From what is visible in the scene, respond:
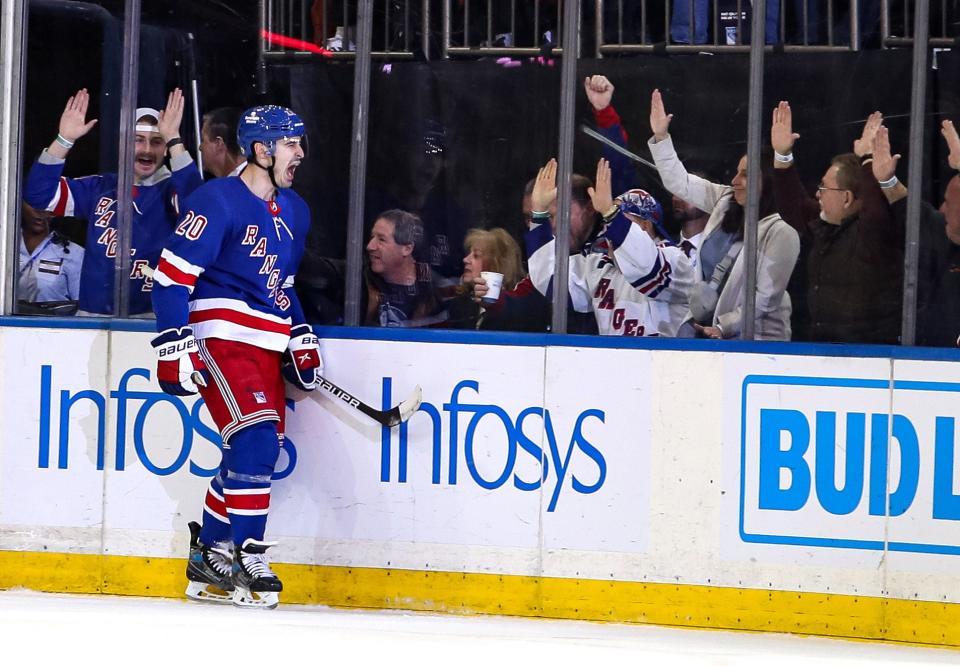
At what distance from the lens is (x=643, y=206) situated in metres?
4.57

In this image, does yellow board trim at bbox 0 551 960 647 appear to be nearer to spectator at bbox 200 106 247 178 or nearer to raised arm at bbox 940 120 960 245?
raised arm at bbox 940 120 960 245

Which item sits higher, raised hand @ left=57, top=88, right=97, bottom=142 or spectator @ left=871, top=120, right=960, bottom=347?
raised hand @ left=57, top=88, right=97, bottom=142

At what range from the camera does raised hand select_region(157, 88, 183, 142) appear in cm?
479

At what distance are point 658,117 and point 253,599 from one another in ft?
7.15

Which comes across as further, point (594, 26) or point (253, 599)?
point (594, 26)

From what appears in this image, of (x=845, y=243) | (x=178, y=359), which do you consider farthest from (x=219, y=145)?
(x=845, y=243)

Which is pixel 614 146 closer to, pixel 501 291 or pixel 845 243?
pixel 501 291

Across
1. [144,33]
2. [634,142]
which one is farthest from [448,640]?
[144,33]

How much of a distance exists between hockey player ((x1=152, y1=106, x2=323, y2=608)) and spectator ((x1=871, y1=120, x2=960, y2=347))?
6.74 ft

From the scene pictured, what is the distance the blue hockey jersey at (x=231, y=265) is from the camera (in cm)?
414

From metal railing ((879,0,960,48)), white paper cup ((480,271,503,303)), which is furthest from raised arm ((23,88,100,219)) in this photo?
metal railing ((879,0,960,48))

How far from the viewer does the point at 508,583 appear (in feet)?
14.4

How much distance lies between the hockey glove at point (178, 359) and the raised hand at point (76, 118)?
3.74 feet

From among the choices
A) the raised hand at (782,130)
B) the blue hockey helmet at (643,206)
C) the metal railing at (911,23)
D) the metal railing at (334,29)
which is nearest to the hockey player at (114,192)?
the metal railing at (334,29)
